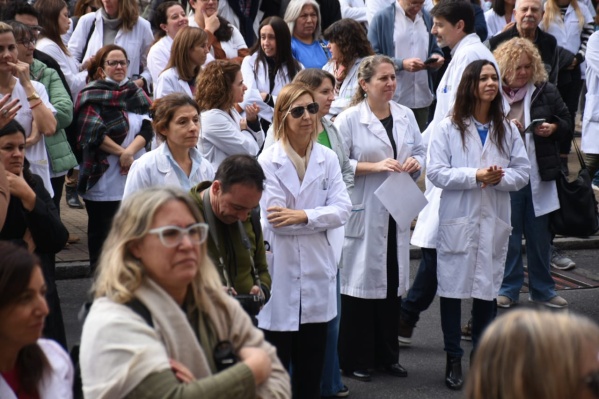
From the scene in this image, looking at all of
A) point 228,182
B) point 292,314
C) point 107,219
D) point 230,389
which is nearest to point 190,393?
point 230,389

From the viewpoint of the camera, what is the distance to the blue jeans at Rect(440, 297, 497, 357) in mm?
6922

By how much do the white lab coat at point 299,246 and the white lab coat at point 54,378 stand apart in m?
2.39

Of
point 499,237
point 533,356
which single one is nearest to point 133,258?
point 533,356

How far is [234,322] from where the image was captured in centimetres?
351

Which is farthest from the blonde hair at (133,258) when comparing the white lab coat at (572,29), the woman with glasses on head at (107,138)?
the white lab coat at (572,29)

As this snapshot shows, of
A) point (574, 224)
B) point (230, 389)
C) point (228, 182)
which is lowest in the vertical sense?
point (574, 224)

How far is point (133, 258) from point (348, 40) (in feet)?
18.4

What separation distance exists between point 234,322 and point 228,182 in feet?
4.70

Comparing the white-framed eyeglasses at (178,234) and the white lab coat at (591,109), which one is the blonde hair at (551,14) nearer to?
the white lab coat at (591,109)

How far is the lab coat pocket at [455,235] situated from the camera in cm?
695

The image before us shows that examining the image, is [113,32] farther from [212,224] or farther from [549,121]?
[212,224]

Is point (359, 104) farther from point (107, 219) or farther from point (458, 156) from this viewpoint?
point (107, 219)

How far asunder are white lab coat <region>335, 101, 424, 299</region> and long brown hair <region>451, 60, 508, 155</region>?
380mm

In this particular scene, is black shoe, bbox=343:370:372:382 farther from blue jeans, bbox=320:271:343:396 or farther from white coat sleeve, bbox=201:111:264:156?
white coat sleeve, bbox=201:111:264:156
